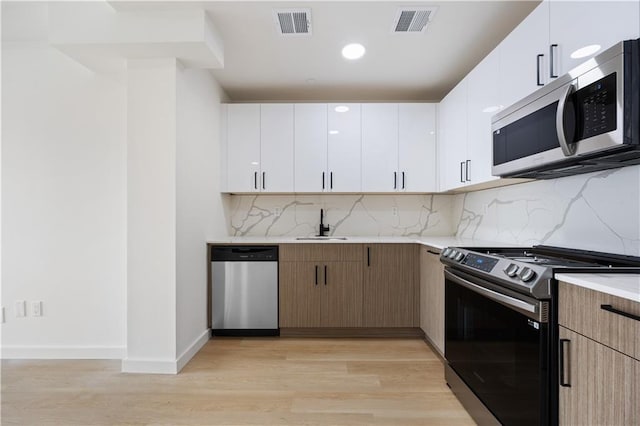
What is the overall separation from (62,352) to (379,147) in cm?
338

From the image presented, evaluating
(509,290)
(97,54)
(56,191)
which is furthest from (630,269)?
(56,191)

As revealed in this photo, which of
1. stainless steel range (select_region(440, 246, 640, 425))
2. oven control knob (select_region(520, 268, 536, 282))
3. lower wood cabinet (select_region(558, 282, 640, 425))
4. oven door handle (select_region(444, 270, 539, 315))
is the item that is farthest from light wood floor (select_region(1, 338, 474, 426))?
oven control knob (select_region(520, 268, 536, 282))

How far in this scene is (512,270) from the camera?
5.14ft

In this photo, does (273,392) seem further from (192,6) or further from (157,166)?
A: (192,6)

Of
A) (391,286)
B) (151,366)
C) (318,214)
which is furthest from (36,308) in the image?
(391,286)

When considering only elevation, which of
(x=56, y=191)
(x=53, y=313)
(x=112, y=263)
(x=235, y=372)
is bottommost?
(x=235, y=372)

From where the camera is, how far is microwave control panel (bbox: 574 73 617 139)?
1.34 m

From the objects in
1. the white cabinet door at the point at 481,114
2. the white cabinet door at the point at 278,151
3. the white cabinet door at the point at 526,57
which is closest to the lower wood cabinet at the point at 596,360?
the white cabinet door at the point at 526,57

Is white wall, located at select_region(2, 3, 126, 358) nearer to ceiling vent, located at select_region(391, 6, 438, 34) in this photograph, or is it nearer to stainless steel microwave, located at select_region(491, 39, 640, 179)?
ceiling vent, located at select_region(391, 6, 438, 34)

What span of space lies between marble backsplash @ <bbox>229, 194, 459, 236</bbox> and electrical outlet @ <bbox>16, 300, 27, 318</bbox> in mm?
1892

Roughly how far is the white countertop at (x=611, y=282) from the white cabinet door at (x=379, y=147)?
8.13ft

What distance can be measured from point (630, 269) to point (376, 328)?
91.4 inches

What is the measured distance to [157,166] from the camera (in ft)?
8.65

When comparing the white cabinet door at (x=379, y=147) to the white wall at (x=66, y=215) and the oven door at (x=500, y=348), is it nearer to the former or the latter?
the oven door at (x=500, y=348)
